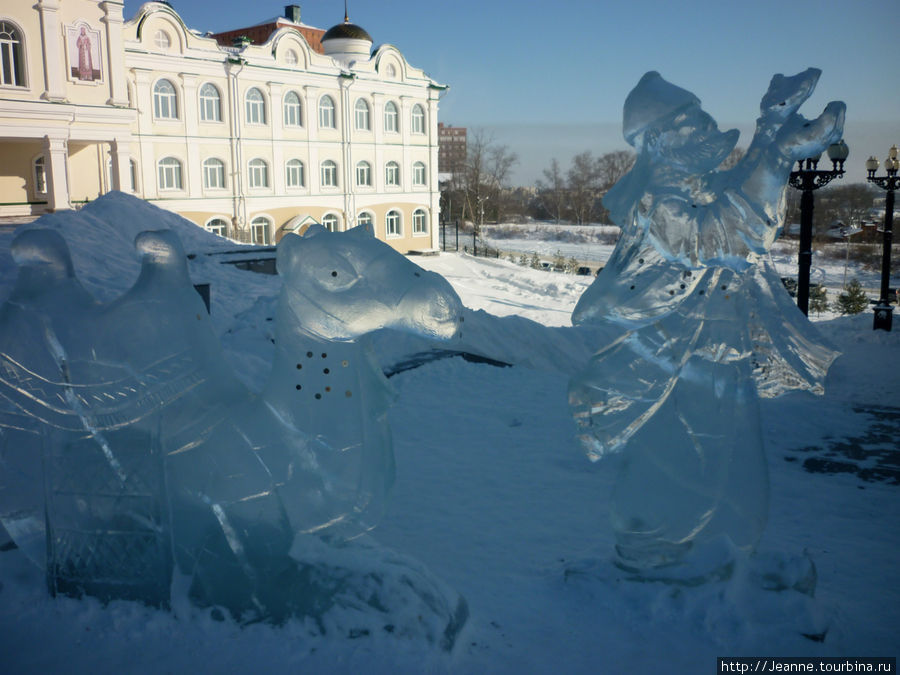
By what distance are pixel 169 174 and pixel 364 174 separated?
8.69 meters

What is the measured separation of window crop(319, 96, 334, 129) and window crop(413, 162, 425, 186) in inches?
192

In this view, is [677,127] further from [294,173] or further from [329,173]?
[329,173]

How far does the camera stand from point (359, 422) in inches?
137

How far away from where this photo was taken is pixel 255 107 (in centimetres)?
2708

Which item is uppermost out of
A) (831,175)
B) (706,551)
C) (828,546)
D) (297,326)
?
(831,175)

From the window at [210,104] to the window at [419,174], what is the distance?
31.9ft

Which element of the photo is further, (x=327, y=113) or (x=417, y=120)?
(x=417, y=120)

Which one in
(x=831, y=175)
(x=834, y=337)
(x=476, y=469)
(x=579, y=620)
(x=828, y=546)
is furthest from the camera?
(x=834, y=337)

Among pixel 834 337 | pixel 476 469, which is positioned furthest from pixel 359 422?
pixel 834 337

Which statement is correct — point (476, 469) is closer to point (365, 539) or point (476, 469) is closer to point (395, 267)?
point (365, 539)

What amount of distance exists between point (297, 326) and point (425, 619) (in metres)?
1.50

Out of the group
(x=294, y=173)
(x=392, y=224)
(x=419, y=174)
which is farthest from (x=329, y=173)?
(x=419, y=174)

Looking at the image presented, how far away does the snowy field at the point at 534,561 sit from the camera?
131 inches

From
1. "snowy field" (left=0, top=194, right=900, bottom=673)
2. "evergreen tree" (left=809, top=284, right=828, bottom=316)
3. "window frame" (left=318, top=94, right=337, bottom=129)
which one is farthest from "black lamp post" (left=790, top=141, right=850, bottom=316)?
"window frame" (left=318, top=94, right=337, bottom=129)
